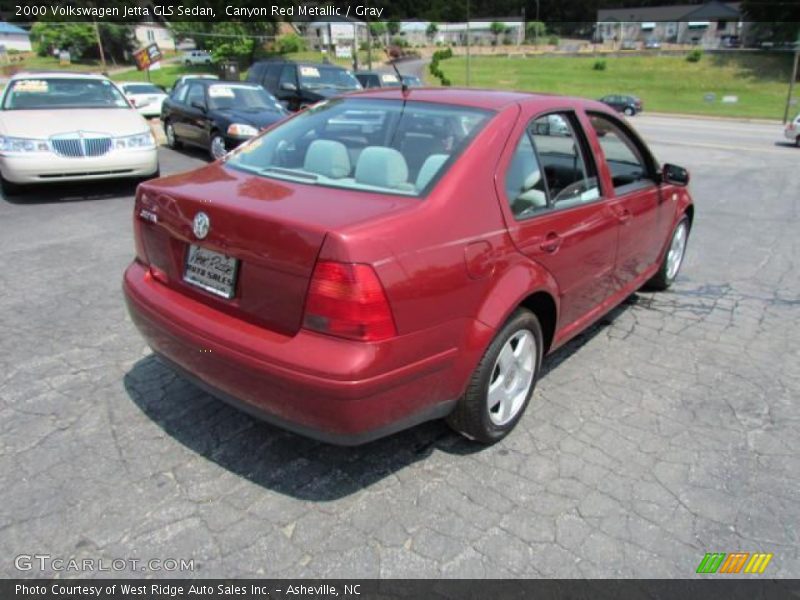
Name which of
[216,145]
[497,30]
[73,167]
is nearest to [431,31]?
[497,30]

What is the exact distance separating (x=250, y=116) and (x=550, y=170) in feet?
27.2

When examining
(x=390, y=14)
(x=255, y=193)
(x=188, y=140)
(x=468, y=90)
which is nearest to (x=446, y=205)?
(x=255, y=193)

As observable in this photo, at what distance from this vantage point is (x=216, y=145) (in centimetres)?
1058

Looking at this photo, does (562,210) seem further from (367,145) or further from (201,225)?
(201,225)

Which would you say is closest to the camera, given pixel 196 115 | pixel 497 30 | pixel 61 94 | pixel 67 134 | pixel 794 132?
pixel 67 134

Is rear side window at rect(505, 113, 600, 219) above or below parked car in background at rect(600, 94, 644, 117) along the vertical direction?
above

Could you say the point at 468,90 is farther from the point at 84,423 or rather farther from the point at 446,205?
the point at 84,423

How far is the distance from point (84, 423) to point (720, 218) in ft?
26.2

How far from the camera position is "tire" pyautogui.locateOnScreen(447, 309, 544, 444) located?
267 cm

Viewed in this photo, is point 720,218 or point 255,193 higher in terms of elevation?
point 255,193

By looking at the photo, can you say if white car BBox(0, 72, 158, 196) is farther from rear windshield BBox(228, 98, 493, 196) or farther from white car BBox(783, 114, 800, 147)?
white car BBox(783, 114, 800, 147)

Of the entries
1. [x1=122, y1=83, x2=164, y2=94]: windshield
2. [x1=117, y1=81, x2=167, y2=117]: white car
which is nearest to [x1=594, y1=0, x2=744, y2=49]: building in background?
[x1=122, y1=83, x2=164, y2=94]: windshield

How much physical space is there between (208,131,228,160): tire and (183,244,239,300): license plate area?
326 inches

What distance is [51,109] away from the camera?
7.84 meters
